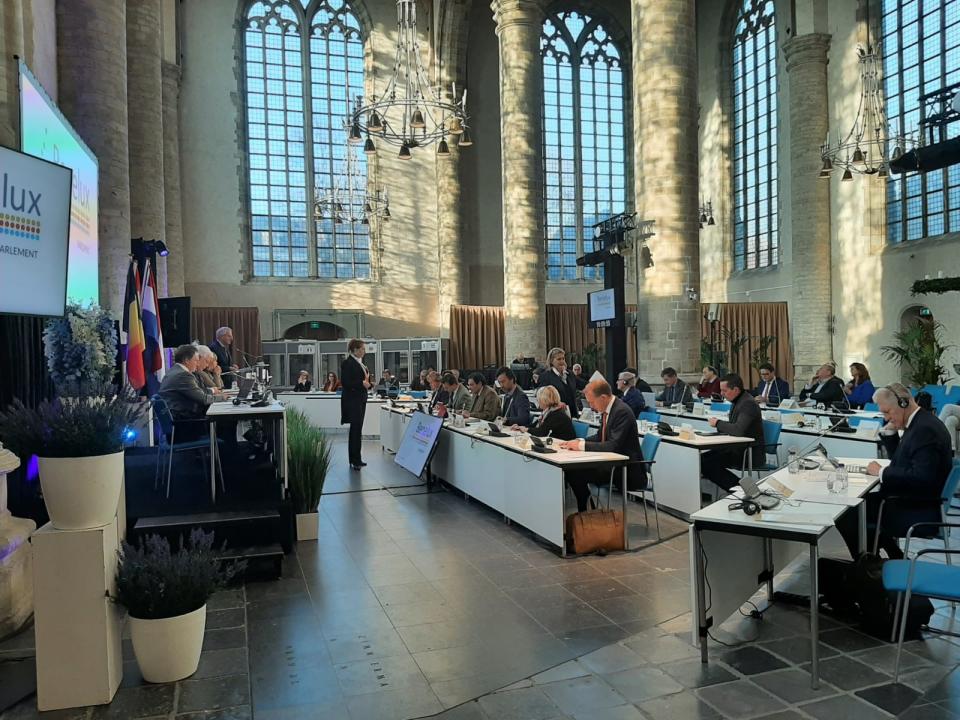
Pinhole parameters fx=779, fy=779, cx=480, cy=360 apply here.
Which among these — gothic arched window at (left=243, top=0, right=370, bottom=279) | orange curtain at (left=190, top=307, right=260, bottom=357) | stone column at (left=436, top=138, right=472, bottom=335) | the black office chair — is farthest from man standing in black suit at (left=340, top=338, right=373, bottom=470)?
gothic arched window at (left=243, top=0, right=370, bottom=279)

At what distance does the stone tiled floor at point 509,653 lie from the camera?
3.32 metres

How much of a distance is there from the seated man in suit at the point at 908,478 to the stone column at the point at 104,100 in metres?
6.50

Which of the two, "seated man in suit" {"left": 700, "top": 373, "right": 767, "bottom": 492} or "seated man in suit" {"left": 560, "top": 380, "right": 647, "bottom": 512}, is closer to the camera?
"seated man in suit" {"left": 560, "top": 380, "right": 647, "bottom": 512}

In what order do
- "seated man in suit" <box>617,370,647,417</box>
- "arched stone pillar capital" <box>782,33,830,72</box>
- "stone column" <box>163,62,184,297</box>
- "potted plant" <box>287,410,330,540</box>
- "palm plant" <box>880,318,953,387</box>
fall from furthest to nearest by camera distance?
"arched stone pillar capital" <box>782,33,830,72</box>
"stone column" <box>163,62,184,297</box>
"palm plant" <box>880,318,953,387</box>
"seated man in suit" <box>617,370,647,417</box>
"potted plant" <box>287,410,330,540</box>

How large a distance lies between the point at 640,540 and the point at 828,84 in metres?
16.7

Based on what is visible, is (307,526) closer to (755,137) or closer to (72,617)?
(72,617)

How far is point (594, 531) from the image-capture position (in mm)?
5781

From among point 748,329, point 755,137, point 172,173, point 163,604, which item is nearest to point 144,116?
point 172,173

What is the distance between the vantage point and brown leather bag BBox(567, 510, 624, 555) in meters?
5.76

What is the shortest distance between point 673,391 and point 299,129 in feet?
48.4

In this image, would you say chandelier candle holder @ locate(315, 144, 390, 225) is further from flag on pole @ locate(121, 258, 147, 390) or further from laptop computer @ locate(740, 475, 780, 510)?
laptop computer @ locate(740, 475, 780, 510)

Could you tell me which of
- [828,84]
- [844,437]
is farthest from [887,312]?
[844,437]

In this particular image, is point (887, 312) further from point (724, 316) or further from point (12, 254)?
point (12, 254)

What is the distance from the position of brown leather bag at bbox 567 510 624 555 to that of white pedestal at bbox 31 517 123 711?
131 inches
